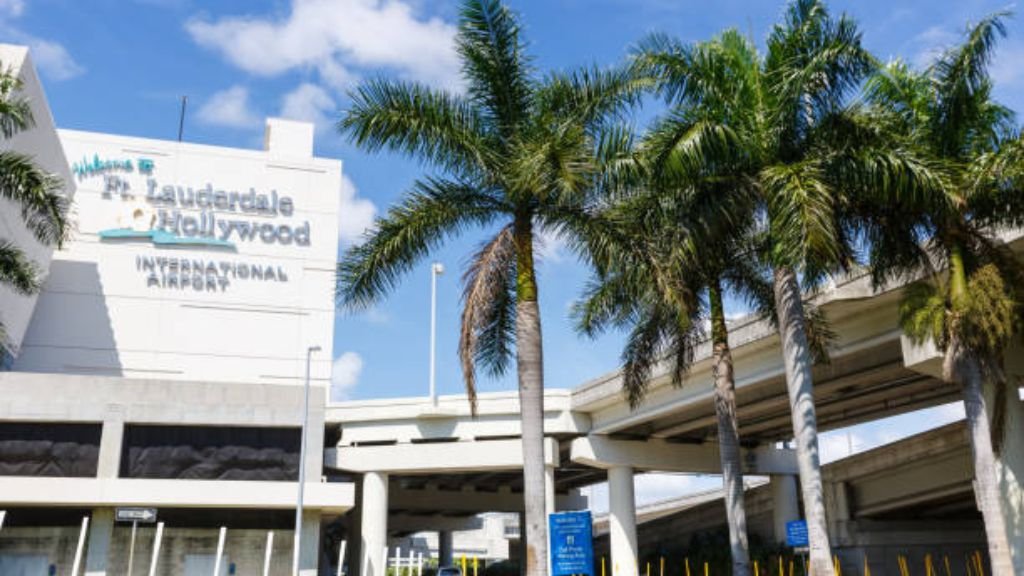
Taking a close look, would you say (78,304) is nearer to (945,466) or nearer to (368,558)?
(368,558)

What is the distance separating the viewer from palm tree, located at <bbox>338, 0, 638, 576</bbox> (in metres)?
17.7

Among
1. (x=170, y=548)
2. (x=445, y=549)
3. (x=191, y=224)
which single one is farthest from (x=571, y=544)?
(x=445, y=549)

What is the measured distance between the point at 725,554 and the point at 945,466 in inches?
401

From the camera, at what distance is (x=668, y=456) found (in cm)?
4275

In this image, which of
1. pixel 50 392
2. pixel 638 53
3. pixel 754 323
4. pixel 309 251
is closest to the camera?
pixel 638 53

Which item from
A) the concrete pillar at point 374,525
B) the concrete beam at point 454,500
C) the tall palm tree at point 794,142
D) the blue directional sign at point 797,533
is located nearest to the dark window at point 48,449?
the concrete pillar at point 374,525

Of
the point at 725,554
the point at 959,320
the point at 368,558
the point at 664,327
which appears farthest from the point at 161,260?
A: the point at 959,320

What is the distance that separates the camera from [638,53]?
1909 cm

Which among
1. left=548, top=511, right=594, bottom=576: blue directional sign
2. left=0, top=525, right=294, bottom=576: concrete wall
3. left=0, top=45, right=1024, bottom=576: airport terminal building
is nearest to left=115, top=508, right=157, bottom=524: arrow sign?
left=0, top=45, right=1024, bottom=576: airport terminal building

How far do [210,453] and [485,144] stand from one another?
22.9 m

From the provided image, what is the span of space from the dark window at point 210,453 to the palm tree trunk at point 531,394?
21874 millimetres

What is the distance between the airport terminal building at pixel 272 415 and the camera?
34375 mm

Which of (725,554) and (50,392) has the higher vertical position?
(50,392)

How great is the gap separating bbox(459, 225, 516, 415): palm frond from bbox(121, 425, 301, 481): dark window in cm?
2028
